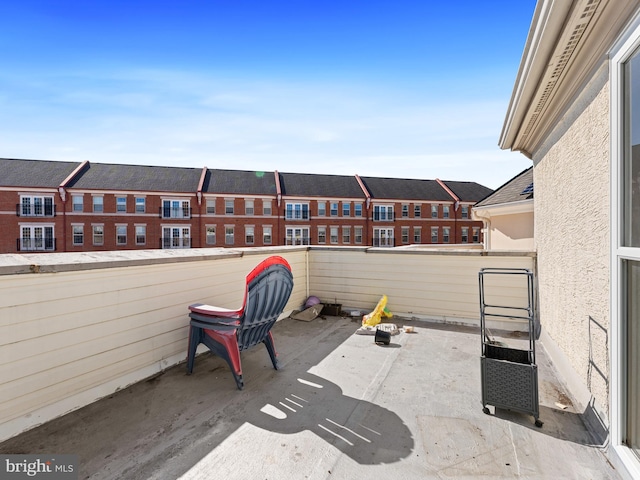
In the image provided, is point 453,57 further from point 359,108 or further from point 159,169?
point 159,169

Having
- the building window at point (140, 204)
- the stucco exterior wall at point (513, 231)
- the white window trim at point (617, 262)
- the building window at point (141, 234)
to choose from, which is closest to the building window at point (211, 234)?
the building window at point (141, 234)

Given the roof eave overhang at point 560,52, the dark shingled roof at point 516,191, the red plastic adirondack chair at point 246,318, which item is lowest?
the red plastic adirondack chair at point 246,318

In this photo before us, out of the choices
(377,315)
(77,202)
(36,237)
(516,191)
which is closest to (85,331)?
(377,315)

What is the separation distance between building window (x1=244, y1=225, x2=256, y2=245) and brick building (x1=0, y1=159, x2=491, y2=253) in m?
0.11

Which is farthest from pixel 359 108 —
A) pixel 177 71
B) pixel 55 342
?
pixel 55 342

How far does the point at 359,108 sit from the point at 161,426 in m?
9.59

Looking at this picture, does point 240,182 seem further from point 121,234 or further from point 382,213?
point 382,213

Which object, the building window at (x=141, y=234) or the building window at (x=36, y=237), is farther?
the building window at (x=141, y=234)

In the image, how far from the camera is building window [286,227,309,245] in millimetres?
33656

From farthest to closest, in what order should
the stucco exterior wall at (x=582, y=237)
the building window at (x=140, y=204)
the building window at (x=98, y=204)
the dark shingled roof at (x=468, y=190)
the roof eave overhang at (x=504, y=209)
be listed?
the dark shingled roof at (x=468, y=190)
the building window at (x=140, y=204)
the building window at (x=98, y=204)
the roof eave overhang at (x=504, y=209)
the stucco exterior wall at (x=582, y=237)

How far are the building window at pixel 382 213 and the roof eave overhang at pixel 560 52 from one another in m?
31.4

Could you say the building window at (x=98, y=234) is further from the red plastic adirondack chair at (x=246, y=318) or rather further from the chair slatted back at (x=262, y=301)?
the chair slatted back at (x=262, y=301)

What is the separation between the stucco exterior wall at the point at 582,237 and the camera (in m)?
2.62

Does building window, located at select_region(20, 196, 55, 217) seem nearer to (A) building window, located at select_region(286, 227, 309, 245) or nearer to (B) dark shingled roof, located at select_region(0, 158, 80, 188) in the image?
(B) dark shingled roof, located at select_region(0, 158, 80, 188)
